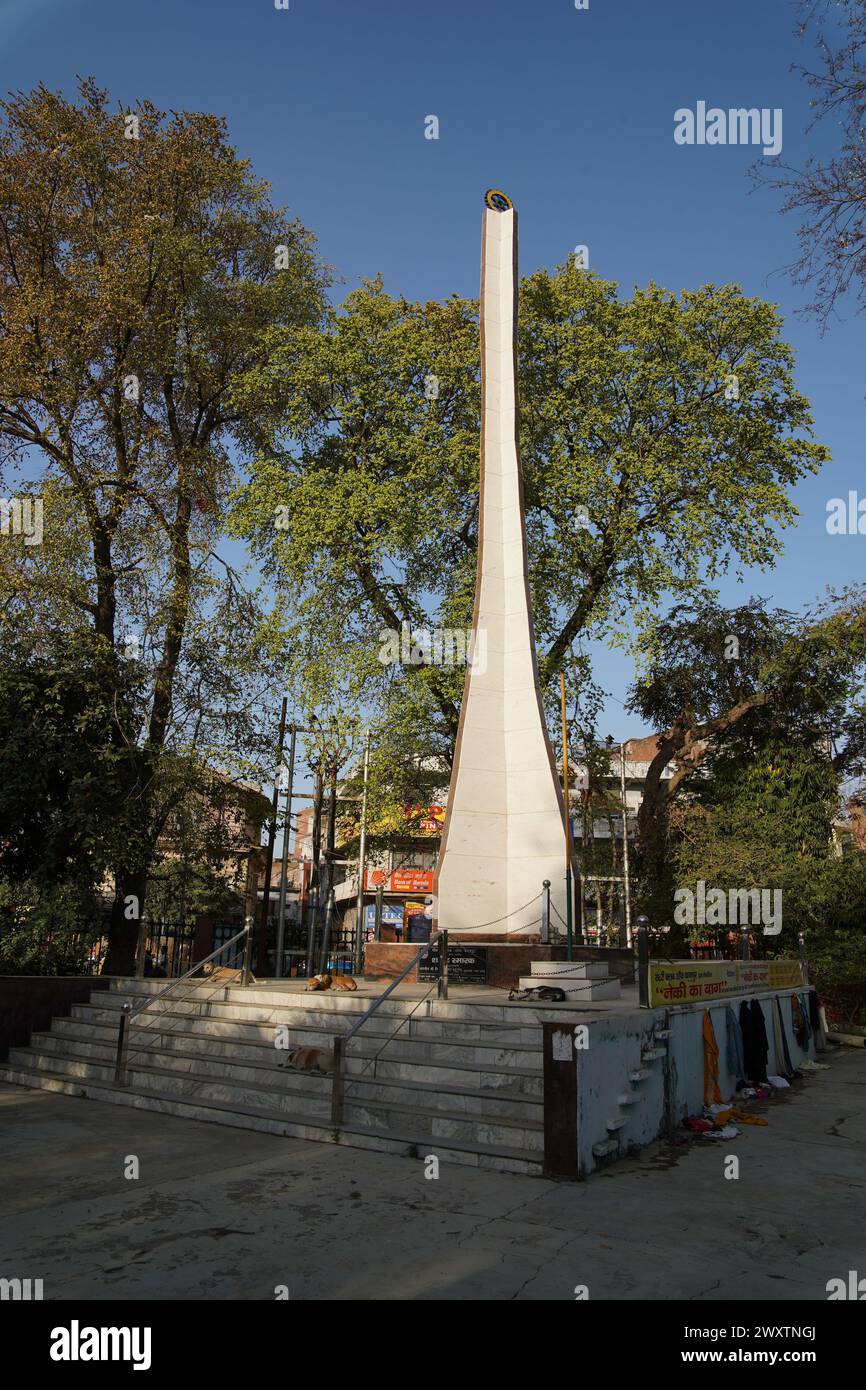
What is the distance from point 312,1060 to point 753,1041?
6680 millimetres

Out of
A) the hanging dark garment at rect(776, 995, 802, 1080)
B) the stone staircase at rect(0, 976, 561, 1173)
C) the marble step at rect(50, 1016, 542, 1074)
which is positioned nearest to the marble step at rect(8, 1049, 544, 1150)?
the stone staircase at rect(0, 976, 561, 1173)

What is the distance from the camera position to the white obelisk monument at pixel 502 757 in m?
16.5

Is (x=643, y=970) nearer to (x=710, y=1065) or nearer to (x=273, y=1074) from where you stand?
(x=710, y=1065)

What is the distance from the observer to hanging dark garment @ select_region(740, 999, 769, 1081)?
1336 cm

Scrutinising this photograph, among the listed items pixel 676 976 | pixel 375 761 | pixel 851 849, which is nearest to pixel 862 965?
pixel 851 849

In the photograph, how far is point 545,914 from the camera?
16109mm

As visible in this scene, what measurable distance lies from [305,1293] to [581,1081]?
3451 millimetres

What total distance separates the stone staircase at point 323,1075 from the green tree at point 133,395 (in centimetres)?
632

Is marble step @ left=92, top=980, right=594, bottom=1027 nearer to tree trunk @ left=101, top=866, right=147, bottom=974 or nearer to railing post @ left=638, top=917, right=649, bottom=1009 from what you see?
railing post @ left=638, top=917, right=649, bottom=1009

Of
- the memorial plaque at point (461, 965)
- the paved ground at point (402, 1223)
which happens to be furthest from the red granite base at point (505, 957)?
the paved ground at point (402, 1223)

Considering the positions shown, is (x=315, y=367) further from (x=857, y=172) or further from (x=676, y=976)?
(x=676, y=976)

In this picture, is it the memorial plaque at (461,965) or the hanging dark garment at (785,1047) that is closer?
the memorial plaque at (461,965)

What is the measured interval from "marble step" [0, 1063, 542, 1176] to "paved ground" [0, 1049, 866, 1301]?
0.65ft

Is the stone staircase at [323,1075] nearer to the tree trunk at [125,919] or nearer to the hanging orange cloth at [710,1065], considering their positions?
the hanging orange cloth at [710,1065]
